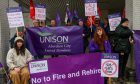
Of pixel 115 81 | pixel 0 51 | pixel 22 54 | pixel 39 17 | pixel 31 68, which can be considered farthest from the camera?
pixel 39 17

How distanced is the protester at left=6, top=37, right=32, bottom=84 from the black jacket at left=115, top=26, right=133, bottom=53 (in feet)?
8.45

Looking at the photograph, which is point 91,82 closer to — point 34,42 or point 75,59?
point 75,59

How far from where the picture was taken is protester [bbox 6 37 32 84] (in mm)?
9414

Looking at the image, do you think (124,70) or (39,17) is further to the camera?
(39,17)

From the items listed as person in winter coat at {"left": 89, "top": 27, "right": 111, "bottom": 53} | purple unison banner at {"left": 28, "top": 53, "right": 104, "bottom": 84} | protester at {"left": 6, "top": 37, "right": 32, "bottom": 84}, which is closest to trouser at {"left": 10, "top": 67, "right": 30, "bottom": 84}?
protester at {"left": 6, "top": 37, "right": 32, "bottom": 84}

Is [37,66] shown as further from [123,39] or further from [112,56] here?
[123,39]

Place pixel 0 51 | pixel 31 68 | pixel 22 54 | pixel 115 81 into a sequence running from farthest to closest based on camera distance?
1. pixel 0 51
2. pixel 115 81
3. pixel 22 54
4. pixel 31 68

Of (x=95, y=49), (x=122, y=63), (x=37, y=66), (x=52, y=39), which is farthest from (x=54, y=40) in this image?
(x=37, y=66)

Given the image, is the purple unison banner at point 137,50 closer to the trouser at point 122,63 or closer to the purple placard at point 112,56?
the trouser at point 122,63

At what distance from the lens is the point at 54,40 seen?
11680 millimetres

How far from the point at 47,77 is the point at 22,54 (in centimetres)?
127

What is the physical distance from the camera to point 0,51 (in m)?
A: 11.7

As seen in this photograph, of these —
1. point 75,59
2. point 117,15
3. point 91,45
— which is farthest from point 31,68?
point 117,15

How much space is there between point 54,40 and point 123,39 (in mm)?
2216
